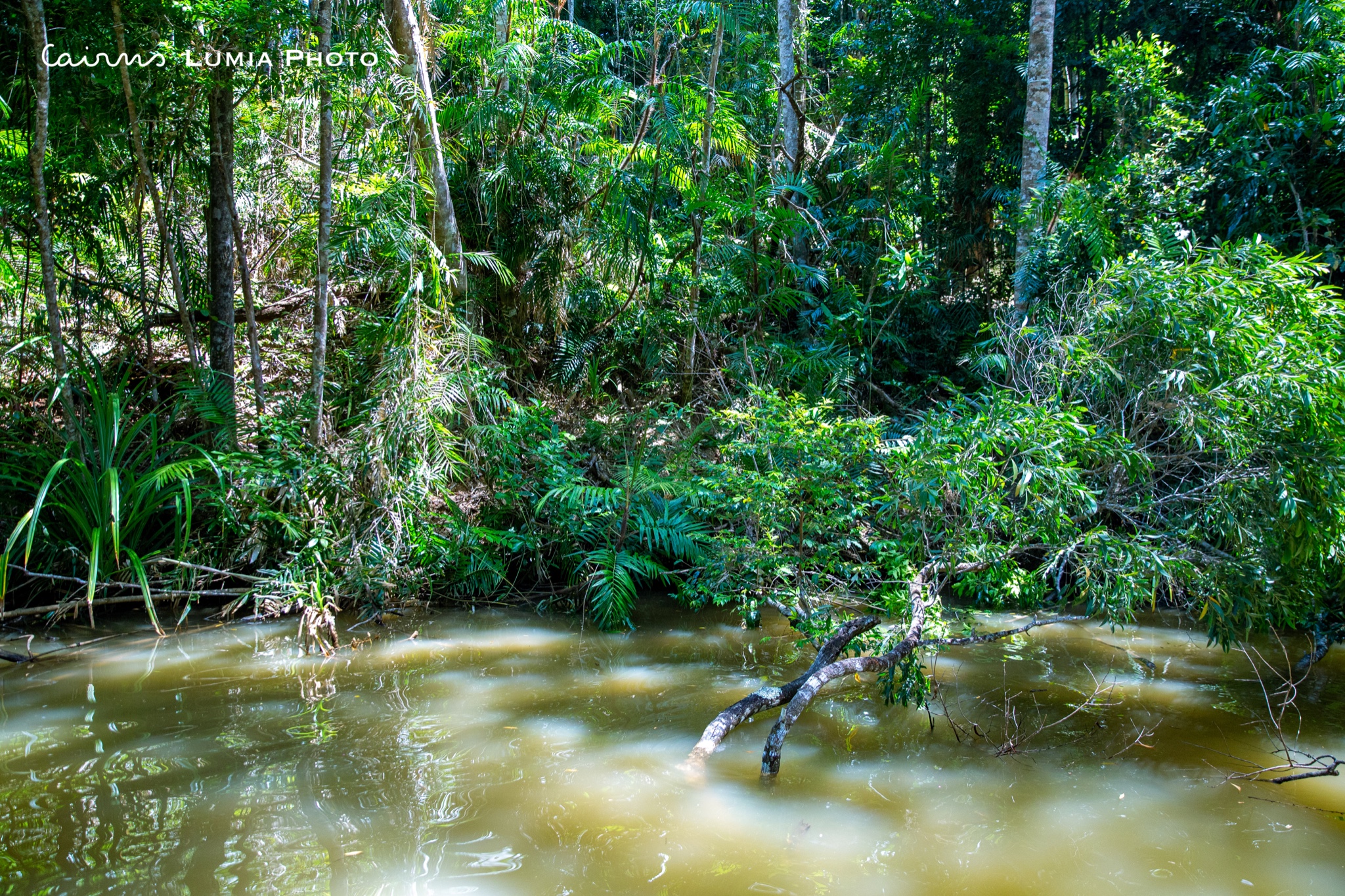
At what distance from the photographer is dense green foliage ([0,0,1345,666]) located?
4.02 metres

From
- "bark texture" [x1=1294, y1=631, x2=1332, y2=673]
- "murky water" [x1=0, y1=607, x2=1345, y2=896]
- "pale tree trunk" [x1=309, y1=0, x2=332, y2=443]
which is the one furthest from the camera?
"pale tree trunk" [x1=309, y1=0, x2=332, y2=443]

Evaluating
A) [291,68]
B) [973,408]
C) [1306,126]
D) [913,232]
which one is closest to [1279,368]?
[973,408]

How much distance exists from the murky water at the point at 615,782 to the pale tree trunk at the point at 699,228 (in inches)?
137

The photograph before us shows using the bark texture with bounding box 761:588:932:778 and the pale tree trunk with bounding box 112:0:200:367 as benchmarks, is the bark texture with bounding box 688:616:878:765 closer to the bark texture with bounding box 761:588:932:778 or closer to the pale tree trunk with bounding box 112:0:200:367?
the bark texture with bounding box 761:588:932:778

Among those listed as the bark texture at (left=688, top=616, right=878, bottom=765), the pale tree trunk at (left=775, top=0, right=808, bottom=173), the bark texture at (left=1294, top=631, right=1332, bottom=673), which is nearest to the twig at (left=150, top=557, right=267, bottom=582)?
the bark texture at (left=688, top=616, right=878, bottom=765)

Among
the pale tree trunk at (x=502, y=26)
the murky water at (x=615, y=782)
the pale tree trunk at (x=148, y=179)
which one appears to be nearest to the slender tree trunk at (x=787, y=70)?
the pale tree trunk at (x=502, y=26)

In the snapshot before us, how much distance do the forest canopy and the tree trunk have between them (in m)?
0.03

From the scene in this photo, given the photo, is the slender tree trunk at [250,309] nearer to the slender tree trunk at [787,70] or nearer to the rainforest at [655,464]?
the rainforest at [655,464]

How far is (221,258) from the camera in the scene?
5.88m

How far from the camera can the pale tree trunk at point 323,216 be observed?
5180mm

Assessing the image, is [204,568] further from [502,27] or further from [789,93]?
[789,93]

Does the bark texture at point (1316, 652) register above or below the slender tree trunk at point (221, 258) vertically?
below

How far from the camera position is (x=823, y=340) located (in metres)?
7.82

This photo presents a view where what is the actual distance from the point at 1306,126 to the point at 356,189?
274 inches
